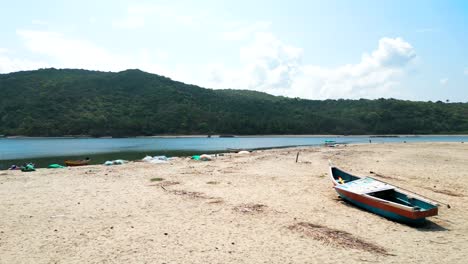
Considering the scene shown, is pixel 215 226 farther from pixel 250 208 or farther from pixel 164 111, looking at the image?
pixel 164 111

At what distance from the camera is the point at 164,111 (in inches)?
4626

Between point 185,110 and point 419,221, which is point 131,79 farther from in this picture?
point 419,221

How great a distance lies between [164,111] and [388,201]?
112 m

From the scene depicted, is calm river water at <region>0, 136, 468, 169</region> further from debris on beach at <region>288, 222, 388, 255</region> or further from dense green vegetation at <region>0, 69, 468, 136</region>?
debris on beach at <region>288, 222, 388, 255</region>

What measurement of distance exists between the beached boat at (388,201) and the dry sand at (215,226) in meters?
0.28

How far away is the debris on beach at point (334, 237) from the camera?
7.34 meters

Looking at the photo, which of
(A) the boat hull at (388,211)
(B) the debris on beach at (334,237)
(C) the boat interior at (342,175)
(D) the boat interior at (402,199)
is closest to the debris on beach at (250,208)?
(B) the debris on beach at (334,237)

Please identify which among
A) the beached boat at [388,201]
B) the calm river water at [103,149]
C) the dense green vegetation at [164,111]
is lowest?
the calm river water at [103,149]

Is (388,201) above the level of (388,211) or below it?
above

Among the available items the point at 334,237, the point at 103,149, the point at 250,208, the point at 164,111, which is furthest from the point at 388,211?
the point at 164,111

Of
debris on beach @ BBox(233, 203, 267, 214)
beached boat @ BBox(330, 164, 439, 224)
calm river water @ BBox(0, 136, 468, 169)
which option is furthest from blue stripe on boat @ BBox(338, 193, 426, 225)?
calm river water @ BBox(0, 136, 468, 169)

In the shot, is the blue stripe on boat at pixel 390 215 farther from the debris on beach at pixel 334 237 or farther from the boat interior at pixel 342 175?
the boat interior at pixel 342 175

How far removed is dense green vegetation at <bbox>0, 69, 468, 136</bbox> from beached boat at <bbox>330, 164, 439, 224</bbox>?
100 m

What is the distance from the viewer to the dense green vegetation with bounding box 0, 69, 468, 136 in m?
102
